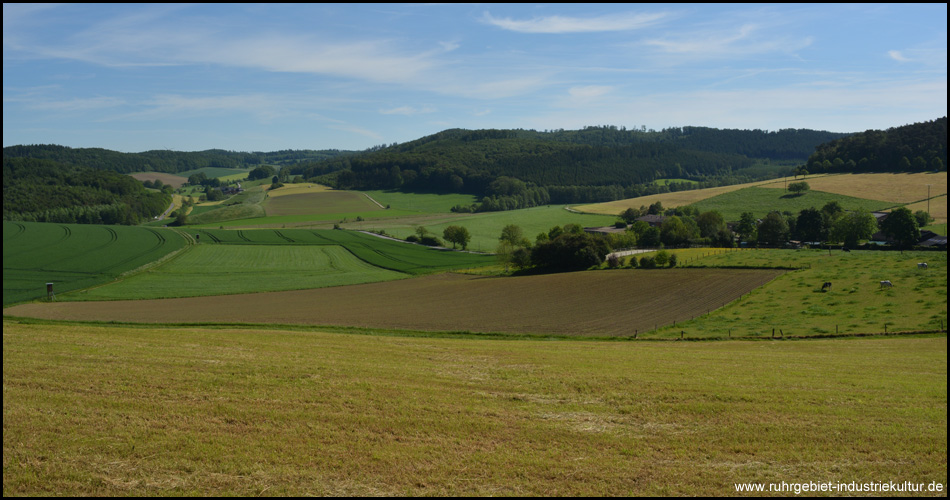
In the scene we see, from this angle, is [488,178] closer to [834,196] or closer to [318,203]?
[318,203]

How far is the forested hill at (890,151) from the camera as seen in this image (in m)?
127

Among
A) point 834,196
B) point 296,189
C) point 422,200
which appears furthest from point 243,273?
point 296,189

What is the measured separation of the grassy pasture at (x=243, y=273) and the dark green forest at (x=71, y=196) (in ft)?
163

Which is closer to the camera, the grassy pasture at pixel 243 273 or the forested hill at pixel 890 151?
the grassy pasture at pixel 243 273

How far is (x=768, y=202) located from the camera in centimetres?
11725

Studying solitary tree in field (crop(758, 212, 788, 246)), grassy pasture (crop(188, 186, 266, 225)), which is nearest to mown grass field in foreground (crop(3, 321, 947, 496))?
solitary tree in field (crop(758, 212, 788, 246))

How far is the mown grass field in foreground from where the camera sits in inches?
432

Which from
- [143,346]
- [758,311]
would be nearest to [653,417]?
[143,346]

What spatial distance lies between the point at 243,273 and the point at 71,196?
80873 mm

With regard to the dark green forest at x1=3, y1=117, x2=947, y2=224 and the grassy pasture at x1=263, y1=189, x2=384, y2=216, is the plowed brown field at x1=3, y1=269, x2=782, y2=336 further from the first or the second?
the dark green forest at x1=3, y1=117, x2=947, y2=224

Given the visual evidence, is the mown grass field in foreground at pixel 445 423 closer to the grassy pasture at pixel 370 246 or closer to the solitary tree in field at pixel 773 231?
the grassy pasture at pixel 370 246

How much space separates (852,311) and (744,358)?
18384 millimetres

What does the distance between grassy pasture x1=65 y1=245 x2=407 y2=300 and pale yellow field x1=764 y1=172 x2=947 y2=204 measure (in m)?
97.7

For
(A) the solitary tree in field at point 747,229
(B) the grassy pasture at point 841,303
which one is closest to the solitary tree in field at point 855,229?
(A) the solitary tree in field at point 747,229
